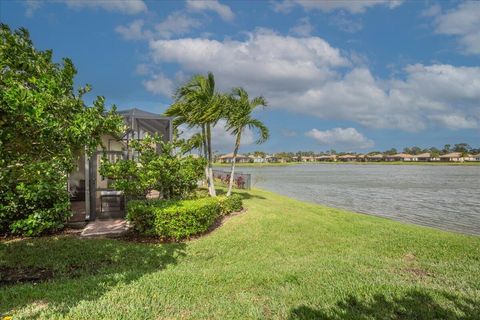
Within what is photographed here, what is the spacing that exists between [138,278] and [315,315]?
2858mm

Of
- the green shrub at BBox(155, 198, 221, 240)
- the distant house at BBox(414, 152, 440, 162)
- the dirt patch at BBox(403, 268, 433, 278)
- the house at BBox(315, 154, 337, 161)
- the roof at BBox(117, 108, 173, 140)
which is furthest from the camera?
the house at BBox(315, 154, 337, 161)

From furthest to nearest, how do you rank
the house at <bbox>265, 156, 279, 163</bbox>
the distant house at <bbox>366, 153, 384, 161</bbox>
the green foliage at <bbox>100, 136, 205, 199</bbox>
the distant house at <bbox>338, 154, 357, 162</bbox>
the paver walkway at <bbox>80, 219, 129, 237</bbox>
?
the house at <bbox>265, 156, 279, 163</bbox>
the distant house at <bbox>338, 154, 357, 162</bbox>
the distant house at <bbox>366, 153, 384, 161</bbox>
the green foliage at <bbox>100, 136, 205, 199</bbox>
the paver walkway at <bbox>80, 219, 129, 237</bbox>

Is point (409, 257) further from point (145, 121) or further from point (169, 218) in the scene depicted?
point (145, 121)

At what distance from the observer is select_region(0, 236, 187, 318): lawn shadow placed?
4.47 metres

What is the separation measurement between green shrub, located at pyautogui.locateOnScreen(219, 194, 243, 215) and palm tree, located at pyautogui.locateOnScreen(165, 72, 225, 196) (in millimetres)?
1474

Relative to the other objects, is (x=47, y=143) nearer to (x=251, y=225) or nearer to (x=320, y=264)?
(x=320, y=264)

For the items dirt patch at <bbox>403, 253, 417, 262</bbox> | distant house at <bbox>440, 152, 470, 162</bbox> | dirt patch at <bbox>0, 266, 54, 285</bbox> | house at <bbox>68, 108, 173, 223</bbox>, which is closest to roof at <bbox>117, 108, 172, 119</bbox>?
house at <bbox>68, 108, 173, 223</bbox>

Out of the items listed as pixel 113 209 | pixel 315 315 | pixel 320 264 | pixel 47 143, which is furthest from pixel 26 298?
pixel 113 209

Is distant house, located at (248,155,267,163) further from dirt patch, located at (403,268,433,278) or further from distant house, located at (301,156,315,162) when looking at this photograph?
dirt patch, located at (403,268,433,278)

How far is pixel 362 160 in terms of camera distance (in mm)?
162500

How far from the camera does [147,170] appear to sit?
9289 millimetres

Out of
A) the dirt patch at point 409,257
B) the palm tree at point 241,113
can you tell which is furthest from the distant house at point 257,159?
the dirt patch at point 409,257

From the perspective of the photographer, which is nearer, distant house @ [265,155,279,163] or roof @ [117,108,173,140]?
roof @ [117,108,173,140]

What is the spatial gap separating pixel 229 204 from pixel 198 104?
3947 mm
